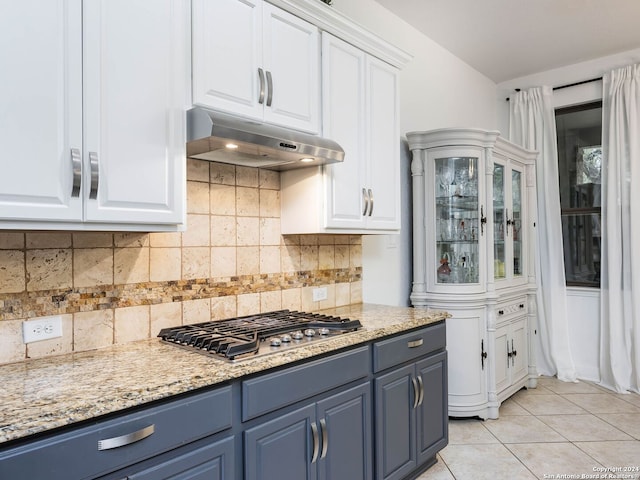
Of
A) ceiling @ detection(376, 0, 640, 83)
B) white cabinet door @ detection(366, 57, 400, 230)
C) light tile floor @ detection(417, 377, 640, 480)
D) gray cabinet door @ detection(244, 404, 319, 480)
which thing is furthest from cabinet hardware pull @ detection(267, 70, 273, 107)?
light tile floor @ detection(417, 377, 640, 480)

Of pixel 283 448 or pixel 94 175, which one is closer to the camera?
pixel 94 175

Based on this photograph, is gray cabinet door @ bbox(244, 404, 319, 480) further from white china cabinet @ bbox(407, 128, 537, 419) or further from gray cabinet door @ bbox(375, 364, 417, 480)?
white china cabinet @ bbox(407, 128, 537, 419)

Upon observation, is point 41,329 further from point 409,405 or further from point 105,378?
point 409,405

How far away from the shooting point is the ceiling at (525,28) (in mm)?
3227

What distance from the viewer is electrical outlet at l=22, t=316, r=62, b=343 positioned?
5.21 feet

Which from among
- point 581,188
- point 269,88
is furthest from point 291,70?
point 581,188

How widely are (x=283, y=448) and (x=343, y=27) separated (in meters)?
2.03

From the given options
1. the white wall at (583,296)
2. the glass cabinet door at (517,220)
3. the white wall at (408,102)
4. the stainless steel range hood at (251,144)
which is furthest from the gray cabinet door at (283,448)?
the white wall at (583,296)

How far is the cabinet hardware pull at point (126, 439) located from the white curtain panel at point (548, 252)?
398 cm

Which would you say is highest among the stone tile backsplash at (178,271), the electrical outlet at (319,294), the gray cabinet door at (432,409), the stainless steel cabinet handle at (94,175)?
the stainless steel cabinet handle at (94,175)

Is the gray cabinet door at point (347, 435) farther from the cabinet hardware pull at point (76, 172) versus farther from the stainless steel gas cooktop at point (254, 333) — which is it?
the cabinet hardware pull at point (76, 172)

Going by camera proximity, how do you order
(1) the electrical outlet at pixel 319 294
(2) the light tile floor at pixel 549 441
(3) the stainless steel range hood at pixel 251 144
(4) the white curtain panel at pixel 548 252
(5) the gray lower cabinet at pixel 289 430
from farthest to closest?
(4) the white curtain panel at pixel 548 252 → (1) the electrical outlet at pixel 319 294 → (2) the light tile floor at pixel 549 441 → (3) the stainless steel range hood at pixel 251 144 → (5) the gray lower cabinet at pixel 289 430

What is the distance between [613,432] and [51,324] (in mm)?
3410

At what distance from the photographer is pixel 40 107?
135 centimetres
